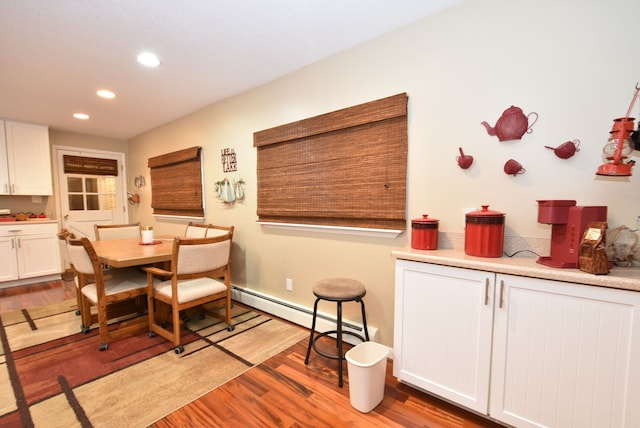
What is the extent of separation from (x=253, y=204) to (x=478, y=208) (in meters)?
2.17

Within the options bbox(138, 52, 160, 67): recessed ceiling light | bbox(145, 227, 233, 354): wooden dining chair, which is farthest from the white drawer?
bbox(138, 52, 160, 67): recessed ceiling light

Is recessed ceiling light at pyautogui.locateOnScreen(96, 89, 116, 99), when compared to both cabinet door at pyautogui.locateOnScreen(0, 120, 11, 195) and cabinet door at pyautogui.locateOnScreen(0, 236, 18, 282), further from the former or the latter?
cabinet door at pyautogui.locateOnScreen(0, 236, 18, 282)

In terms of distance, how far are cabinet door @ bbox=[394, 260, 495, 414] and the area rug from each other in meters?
1.06

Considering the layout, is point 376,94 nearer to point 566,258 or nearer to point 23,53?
point 566,258

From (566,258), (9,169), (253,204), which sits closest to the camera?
(566,258)

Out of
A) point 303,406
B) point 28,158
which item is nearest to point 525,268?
point 303,406

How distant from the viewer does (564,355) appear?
1.21 m

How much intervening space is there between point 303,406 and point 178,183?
11.2 feet

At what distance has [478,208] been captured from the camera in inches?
66.8

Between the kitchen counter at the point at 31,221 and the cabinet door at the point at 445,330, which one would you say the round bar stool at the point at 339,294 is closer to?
the cabinet door at the point at 445,330

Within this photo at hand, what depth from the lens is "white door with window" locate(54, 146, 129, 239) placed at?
181 inches

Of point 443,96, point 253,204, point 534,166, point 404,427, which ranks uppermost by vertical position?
point 443,96

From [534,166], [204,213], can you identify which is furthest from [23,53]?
[534,166]

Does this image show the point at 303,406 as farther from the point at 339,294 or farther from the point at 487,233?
the point at 487,233
